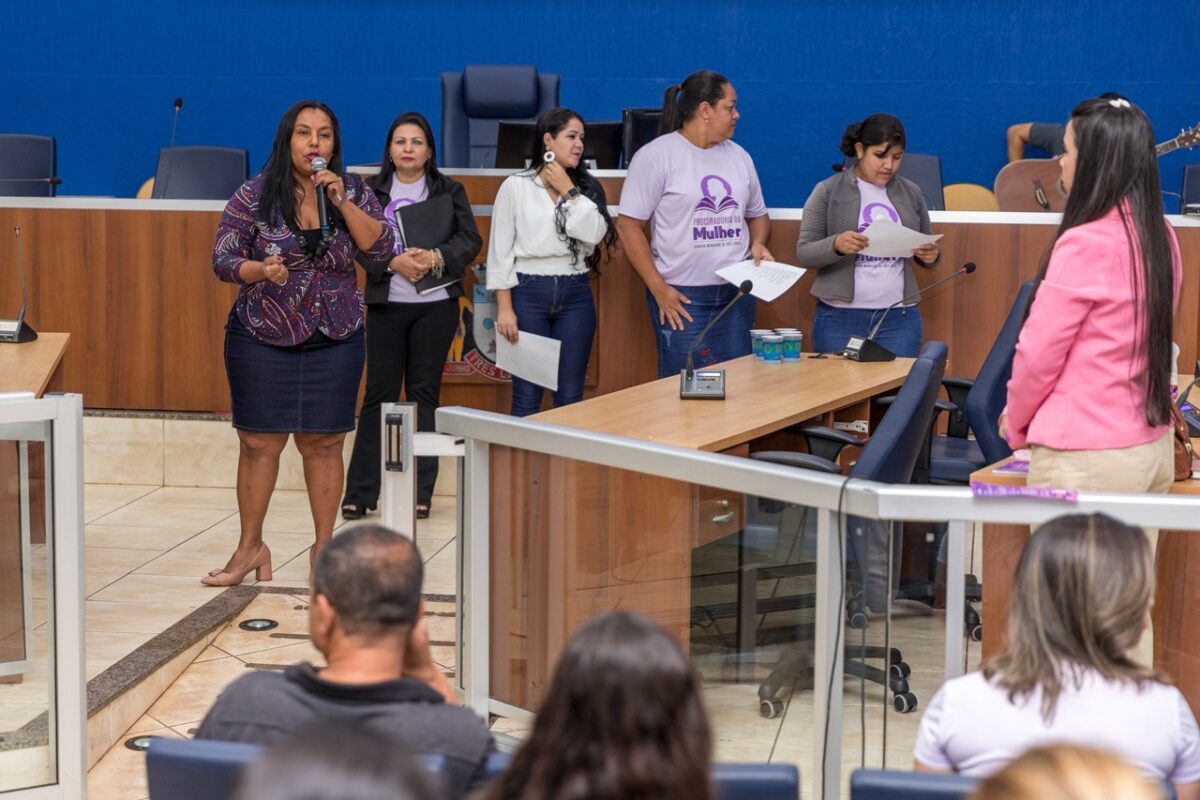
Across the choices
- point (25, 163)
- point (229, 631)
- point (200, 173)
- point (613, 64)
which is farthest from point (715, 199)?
point (613, 64)

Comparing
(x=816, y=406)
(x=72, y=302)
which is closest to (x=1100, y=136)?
(x=816, y=406)

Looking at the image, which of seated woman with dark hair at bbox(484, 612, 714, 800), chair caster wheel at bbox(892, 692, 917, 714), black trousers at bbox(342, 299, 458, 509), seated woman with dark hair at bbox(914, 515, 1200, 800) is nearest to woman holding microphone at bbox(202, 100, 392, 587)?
black trousers at bbox(342, 299, 458, 509)

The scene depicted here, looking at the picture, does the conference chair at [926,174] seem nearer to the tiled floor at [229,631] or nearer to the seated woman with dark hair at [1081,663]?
the tiled floor at [229,631]

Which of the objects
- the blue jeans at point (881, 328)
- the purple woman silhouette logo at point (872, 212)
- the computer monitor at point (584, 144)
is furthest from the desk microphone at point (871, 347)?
the computer monitor at point (584, 144)

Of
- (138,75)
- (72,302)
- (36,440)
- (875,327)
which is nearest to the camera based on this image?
(36,440)

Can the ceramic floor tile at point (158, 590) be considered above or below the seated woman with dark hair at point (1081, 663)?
below

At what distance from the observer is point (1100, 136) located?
9.46 ft

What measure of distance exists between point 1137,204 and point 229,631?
2.82m

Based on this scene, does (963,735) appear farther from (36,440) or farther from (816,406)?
(816,406)

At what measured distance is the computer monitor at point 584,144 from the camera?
6.51m

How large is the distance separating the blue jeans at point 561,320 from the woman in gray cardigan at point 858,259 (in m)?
0.78

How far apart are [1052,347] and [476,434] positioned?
1.12 meters

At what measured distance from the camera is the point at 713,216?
5449 millimetres

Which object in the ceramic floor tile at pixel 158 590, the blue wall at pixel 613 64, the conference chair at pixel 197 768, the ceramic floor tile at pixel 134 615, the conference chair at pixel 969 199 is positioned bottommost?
the ceramic floor tile at pixel 134 615
